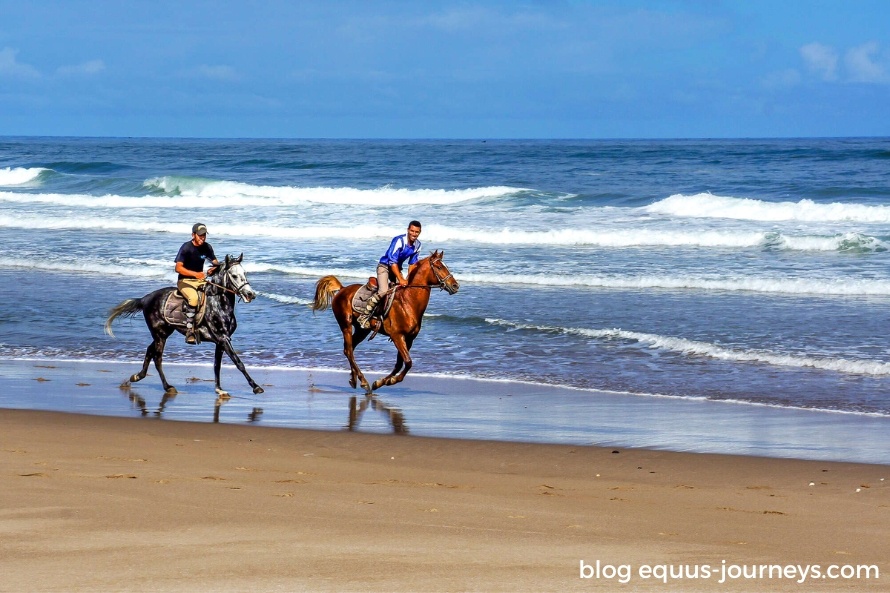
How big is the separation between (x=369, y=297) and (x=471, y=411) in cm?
219

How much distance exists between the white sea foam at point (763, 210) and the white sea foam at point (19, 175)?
122ft

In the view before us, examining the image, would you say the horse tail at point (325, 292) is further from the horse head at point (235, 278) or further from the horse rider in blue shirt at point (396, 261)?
the horse head at point (235, 278)

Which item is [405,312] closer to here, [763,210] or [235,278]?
[235,278]

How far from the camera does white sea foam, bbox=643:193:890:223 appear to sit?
33.6 metres

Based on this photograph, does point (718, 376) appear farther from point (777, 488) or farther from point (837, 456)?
point (777, 488)

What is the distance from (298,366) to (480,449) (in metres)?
5.47

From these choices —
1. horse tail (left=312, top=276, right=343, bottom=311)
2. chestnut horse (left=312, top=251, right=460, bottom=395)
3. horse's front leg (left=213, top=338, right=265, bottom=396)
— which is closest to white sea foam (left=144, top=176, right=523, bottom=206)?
horse tail (left=312, top=276, right=343, bottom=311)

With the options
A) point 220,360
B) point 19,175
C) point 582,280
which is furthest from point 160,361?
A: point 19,175

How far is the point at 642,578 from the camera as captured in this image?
5.14 m

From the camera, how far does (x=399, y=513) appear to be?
21.0 ft

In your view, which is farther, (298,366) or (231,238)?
(231,238)

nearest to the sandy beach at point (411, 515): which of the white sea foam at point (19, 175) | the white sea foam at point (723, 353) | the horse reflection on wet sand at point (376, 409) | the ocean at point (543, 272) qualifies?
the horse reflection on wet sand at point (376, 409)

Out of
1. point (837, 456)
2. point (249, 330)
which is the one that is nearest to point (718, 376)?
point (837, 456)

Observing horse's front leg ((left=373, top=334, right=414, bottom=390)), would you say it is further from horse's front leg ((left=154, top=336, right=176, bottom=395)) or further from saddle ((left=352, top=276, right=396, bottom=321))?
horse's front leg ((left=154, top=336, right=176, bottom=395))
